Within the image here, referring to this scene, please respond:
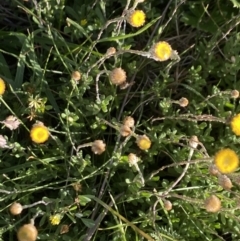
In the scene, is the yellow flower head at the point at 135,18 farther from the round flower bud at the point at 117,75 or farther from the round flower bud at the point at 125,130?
the round flower bud at the point at 125,130

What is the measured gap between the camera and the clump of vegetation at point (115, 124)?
1.65 m

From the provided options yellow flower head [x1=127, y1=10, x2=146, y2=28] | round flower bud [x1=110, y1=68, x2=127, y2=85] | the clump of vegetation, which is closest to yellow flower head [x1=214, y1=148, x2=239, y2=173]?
the clump of vegetation

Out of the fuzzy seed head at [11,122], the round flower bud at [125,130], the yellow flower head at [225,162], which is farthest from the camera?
the fuzzy seed head at [11,122]

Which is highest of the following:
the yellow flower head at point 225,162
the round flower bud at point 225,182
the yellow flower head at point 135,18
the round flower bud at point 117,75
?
the yellow flower head at point 135,18

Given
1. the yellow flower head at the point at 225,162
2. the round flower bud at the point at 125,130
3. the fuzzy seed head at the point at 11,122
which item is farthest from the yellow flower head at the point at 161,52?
the fuzzy seed head at the point at 11,122

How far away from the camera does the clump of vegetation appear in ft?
5.43

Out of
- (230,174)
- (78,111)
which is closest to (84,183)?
(78,111)

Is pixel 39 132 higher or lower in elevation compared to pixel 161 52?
lower

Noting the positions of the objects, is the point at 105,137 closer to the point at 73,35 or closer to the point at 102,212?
the point at 102,212

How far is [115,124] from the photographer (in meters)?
1.62

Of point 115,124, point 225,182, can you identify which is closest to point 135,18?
point 115,124

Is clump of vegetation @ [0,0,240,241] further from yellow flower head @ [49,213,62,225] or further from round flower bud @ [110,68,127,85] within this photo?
round flower bud @ [110,68,127,85]

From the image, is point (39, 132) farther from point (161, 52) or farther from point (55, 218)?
point (161, 52)

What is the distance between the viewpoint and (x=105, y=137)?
1.84 metres
